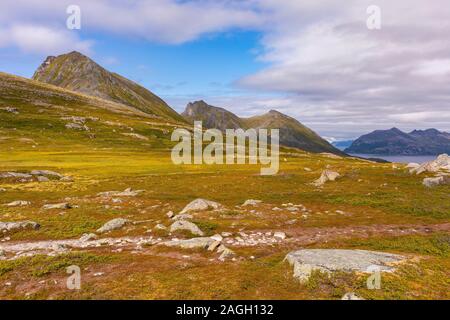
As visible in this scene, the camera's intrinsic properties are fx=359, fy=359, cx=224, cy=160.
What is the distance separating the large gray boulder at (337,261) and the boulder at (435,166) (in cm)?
6200

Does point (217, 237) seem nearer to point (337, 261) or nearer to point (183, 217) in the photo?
point (183, 217)

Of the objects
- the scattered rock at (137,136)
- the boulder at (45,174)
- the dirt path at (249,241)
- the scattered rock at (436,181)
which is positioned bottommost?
the dirt path at (249,241)

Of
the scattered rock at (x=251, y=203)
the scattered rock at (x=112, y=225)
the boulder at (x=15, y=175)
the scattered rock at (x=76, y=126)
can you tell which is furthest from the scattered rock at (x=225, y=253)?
the scattered rock at (x=76, y=126)

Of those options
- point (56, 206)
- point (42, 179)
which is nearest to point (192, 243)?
point (56, 206)

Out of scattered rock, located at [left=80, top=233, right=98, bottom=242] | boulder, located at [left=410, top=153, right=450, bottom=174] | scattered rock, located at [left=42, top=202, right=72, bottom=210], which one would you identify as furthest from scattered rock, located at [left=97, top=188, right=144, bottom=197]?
boulder, located at [left=410, top=153, right=450, bottom=174]

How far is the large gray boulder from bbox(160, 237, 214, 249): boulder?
7.52 meters

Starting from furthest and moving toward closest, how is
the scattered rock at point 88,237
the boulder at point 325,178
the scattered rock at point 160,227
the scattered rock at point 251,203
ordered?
1. the boulder at point 325,178
2. the scattered rock at point 251,203
3. the scattered rock at point 160,227
4. the scattered rock at point 88,237

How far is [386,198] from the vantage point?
52.7m

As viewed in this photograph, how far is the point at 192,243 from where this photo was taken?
28.6 metres

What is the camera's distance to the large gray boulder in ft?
66.6

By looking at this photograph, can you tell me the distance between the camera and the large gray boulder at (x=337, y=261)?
2030 cm

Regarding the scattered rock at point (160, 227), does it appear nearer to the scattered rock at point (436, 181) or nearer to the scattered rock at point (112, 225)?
the scattered rock at point (112, 225)
